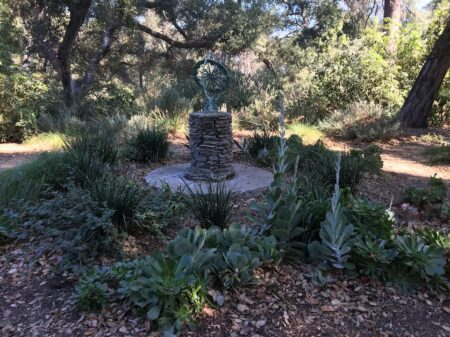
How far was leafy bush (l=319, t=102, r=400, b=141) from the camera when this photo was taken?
8.08 m

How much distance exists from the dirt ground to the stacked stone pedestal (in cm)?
240

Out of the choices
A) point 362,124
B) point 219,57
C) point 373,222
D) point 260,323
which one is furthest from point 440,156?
point 219,57

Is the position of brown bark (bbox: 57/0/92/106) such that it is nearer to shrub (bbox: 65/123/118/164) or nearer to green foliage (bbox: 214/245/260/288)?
shrub (bbox: 65/123/118/164)

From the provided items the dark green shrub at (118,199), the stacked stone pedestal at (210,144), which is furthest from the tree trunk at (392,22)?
the dark green shrub at (118,199)

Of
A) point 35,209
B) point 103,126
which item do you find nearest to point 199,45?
point 103,126

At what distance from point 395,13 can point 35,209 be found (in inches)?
516

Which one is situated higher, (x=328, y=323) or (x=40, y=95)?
(x=40, y=95)

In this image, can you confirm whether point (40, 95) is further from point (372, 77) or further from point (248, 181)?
point (372, 77)

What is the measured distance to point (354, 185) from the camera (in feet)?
14.3

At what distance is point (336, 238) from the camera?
259 centimetres

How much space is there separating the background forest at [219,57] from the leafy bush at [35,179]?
414 cm

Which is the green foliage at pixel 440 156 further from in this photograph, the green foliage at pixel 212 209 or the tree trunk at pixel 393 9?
the tree trunk at pixel 393 9

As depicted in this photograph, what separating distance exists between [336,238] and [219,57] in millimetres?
14160

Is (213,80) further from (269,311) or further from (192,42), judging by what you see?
(192,42)
